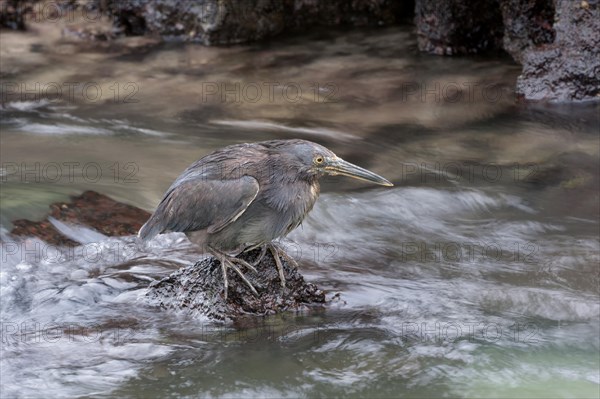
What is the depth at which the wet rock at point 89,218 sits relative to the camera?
574 centimetres

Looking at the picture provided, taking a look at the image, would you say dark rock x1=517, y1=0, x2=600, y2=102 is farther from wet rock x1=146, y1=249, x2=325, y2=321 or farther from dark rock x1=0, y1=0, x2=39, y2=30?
dark rock x1=0, y1=0, x2=39, y2=30

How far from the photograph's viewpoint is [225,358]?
4.46m

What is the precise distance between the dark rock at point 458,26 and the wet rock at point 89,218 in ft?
16.1

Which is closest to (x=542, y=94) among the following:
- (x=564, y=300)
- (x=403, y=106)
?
(x=403, y=106)

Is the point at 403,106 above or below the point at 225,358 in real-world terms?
above

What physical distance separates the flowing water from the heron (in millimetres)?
481

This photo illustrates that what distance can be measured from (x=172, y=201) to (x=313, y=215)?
68.9 inches

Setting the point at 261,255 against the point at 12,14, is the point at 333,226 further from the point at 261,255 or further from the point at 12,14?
the point at 12,14

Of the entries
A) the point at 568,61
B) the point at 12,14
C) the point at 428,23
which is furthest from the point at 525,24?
the point at 12,14

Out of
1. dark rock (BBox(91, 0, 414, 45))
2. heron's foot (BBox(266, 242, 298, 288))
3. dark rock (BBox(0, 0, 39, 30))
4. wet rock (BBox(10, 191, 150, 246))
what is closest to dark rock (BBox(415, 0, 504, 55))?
dark rock (BBox(91, 0, 414, 45))

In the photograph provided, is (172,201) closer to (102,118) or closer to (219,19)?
(102,118)

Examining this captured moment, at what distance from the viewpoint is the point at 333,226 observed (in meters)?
6.20

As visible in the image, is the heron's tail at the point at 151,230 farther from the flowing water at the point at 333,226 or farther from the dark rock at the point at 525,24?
the dark rock at the point at 525,24

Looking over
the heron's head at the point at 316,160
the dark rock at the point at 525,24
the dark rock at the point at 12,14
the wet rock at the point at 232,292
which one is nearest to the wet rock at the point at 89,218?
the wet rock at the point at 232,292
